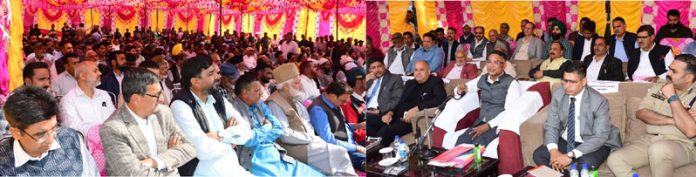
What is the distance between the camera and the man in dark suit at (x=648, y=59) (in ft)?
14.8

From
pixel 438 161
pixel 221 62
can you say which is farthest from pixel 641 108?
pixel 221 62

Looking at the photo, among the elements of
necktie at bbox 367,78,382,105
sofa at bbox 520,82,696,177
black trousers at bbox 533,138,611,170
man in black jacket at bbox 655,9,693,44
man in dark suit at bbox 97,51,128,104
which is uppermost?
man in black jacket at bbox 655,9,693,44

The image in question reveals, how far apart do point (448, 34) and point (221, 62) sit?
4.80 metres

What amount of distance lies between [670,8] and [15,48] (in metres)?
6.37

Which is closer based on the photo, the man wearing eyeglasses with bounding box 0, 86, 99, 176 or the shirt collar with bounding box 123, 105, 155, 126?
the man wearing eyeglasses with bounding box 0, 86, 99, 176

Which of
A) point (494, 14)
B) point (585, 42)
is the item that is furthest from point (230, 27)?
point (494, 14)

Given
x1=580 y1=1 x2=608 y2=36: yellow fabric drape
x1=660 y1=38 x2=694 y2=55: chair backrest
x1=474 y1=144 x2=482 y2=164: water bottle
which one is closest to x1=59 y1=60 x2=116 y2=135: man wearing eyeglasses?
x1=474 y1=144 x2=482 y2=164: water bottle

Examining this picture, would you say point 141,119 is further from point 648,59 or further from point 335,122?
point 648,59

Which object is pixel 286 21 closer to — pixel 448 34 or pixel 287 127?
pixel 287 127

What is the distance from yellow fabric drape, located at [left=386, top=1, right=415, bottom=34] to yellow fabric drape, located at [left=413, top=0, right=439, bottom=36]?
299 millimetres

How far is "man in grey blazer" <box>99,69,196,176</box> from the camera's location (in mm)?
1737

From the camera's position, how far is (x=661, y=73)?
4.54 metres

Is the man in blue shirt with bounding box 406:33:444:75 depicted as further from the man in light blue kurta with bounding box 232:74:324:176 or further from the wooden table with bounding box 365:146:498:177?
the man in light blue kurta with bounding box 232:74:324:176

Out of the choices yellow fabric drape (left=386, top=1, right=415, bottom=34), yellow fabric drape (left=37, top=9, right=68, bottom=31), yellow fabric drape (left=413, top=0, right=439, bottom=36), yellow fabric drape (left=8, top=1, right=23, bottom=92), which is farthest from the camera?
yellow fabric drape (left=413, top=0, right=439, bottom=36)
